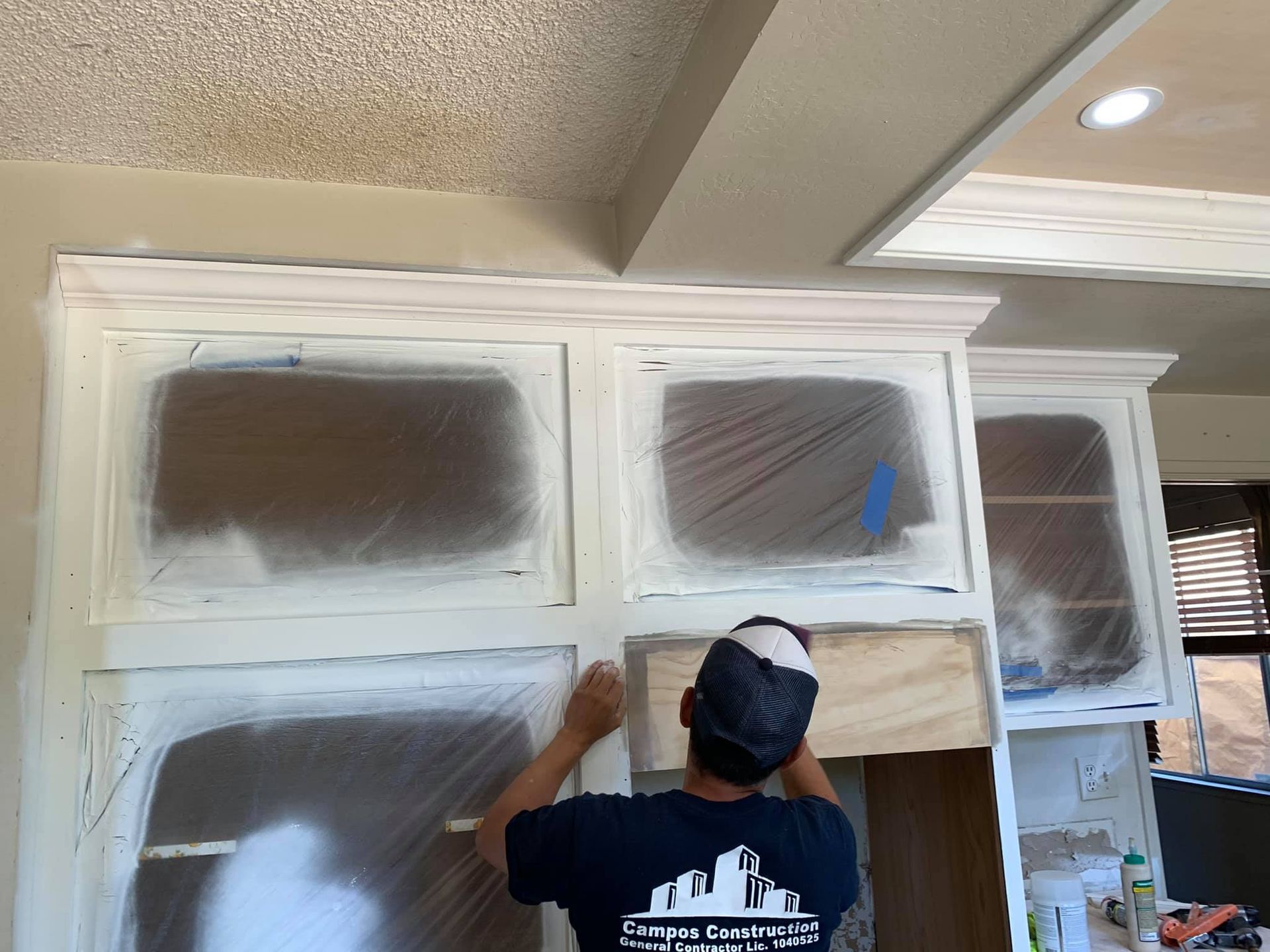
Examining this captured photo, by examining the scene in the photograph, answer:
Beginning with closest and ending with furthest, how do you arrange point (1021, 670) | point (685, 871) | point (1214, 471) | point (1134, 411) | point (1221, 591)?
point (685, 871) < point (1021, 670) < point (1134, 411) < point (1214, 471) < point (1221, 591)

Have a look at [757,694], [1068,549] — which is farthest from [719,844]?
[1068,549]

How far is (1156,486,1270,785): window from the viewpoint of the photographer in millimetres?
4105

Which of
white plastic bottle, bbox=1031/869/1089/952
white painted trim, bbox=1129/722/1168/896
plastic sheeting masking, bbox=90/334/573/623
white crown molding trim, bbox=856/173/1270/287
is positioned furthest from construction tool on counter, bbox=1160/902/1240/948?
plastic sheeting masking, bbox=90/334/573/623

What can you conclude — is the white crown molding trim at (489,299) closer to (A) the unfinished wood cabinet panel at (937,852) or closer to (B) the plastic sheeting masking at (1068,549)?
(B) the plastic sheeting masking at (1068,549)

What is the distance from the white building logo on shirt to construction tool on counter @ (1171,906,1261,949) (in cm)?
158

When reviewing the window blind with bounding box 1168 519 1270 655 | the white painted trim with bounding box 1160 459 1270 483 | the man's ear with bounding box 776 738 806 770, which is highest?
the white painted trim with bounding box 1160 459 1270 483

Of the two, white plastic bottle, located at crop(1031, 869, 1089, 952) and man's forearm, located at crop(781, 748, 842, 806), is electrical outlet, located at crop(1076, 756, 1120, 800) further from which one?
man's forearm, located at crop(781, 748, 842, 806)

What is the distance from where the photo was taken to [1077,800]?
2645 millimetres

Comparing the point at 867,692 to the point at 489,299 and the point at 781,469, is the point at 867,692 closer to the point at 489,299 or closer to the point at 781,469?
the point at 781,469

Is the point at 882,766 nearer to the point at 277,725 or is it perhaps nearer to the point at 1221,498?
the point at 277,725

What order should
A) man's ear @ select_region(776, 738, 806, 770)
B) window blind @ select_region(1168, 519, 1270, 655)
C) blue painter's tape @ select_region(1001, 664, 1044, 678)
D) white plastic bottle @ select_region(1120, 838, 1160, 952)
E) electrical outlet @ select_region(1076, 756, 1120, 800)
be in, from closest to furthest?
man's ear @ select_region(776, 738, 806, 770) < white plastic bottle @ select_region(1120, 838, 1160, 952) < blue painter's tape @ select_region(1001, 664, 1044, 678) < electrical outlet @ select_region(1076, 756, 1120, 800) < window blind @ select_region(1168, 519, 1270, 655)

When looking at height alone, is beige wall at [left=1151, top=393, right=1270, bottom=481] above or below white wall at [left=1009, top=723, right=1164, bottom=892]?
above

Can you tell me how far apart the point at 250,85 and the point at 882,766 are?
6.51 ft

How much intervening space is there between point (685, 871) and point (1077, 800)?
2.04 metres
